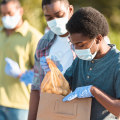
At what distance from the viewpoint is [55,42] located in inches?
138

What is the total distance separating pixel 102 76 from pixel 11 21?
2.51 meters

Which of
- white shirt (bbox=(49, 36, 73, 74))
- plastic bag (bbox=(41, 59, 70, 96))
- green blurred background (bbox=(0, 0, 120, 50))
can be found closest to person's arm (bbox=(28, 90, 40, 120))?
white shirt (bbox=(49, 36, 73, 74))

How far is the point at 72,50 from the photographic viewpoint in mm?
3395

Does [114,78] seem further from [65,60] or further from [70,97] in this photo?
[65,60]

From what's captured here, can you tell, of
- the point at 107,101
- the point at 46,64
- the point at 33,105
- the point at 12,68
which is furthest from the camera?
the point at 12,68

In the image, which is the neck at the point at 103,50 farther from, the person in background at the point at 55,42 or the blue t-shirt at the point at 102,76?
the person in background at the point at 55,42

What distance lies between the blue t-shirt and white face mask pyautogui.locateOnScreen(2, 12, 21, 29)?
7.35 ft

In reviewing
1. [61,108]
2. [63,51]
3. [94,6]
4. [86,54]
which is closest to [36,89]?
[63,51]

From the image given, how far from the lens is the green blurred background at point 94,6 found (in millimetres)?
8109

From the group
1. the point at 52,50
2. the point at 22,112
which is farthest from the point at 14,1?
the point at 52,50

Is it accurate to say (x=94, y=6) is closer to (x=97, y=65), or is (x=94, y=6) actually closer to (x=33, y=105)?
(x=33, y=105)

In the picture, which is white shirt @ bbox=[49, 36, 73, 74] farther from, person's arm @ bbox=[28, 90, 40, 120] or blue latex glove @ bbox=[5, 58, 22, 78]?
blue latex glove @ bbox=[5, 58, 22, 78]

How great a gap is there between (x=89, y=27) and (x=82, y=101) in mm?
482

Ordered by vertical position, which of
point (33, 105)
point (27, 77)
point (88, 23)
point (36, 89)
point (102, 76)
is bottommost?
point (27, 77)
